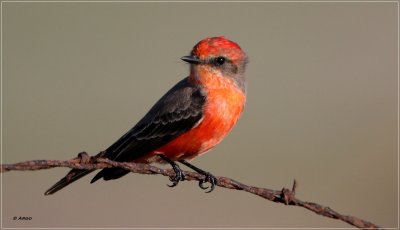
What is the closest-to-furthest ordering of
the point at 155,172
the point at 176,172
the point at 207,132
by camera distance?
the point at 155,172, the point at 176,172, the point at 207,132

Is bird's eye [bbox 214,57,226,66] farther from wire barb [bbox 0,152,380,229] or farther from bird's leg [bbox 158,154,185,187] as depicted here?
wire barb [bbox 0,152,380,229]

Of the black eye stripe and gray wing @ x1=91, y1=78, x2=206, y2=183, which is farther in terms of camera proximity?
the black eye stripe

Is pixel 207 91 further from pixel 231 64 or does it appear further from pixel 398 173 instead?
pixel 398 173

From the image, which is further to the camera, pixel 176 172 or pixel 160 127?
pixel 160 127

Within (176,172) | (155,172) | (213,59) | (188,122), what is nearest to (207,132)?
(188,122)

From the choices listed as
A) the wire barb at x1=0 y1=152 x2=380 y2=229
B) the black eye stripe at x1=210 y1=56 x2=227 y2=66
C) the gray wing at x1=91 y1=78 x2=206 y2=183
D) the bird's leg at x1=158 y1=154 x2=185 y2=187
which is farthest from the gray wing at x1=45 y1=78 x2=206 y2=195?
the wire barb at x1=0 y1=152 x2=380 y2=229

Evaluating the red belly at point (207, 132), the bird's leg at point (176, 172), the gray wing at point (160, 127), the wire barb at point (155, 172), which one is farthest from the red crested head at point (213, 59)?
the wire barb at point (155, 172)

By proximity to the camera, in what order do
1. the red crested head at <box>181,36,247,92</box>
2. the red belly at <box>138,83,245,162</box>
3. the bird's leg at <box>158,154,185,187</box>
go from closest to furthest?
the bird's leg at <box>158,154,185,187</box>
the red belly at <box>138,83,245,162</box>
the red crested head at <box>181,36,247,92</box>

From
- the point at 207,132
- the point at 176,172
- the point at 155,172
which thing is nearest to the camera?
the point at 155,172

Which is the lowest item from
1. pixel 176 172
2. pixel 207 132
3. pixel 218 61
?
pixel 176 172

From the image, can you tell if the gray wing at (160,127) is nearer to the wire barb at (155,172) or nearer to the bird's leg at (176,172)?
the bird's leg at (176,172)

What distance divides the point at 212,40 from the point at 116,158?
1686 mm

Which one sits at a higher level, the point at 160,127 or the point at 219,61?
the point at 219,61

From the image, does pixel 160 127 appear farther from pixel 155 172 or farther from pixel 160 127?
pixel 155 172
